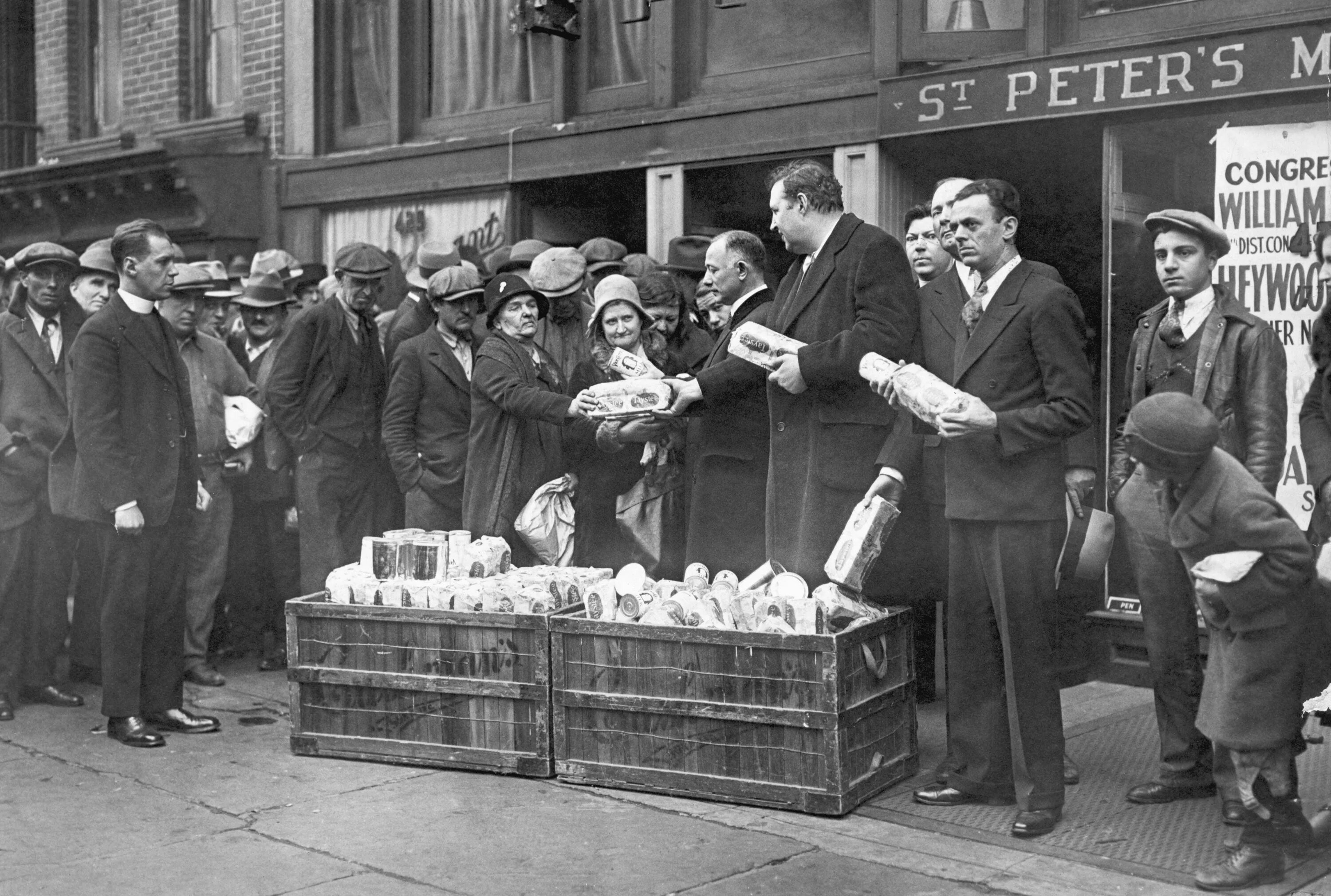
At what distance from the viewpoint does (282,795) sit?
5.94 metres

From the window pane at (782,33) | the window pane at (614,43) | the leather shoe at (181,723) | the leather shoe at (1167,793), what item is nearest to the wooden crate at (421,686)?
the leather shoe at (181,723)

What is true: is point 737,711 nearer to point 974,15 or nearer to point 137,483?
point 137,483

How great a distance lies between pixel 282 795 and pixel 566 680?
3.77 ft

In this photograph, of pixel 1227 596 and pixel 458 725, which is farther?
pixel 458 725

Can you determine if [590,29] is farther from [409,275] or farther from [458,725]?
[458,725]

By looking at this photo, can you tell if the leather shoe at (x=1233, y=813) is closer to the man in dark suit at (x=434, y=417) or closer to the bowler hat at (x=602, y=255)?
the man in dark suit at (x=434, y=417)

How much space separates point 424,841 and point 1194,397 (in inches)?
123

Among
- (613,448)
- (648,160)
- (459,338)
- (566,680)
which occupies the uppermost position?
(648,160)

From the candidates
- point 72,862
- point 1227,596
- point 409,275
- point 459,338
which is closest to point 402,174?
point 409,275

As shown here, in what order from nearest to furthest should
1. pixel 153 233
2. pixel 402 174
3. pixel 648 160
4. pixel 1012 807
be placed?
1. pixel 1012 807
2. pixel 153 233
3. pixel 648 160
4. pixel 402 174

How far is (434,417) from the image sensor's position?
308 inches

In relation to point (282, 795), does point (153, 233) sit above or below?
above

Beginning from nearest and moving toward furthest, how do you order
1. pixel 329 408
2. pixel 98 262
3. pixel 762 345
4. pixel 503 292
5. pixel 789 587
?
1. pixel 789 587
2. pixel 762 345
3. pixel 503 292
4. pixel 329 408
5. pixel 98 262

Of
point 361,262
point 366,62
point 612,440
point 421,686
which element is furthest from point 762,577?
point 366,62
